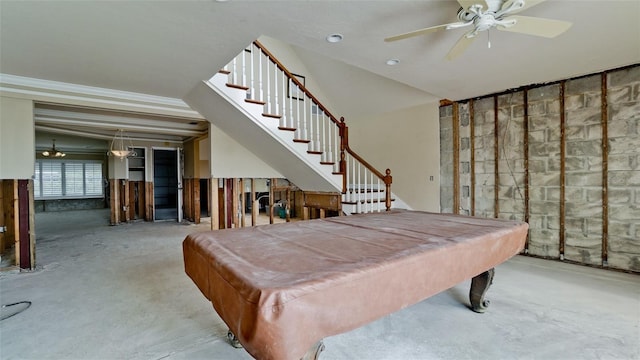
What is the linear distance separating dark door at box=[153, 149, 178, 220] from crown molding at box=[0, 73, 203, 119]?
4638 mm

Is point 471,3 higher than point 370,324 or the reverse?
higher

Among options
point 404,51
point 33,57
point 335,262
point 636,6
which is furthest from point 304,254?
point 33,57

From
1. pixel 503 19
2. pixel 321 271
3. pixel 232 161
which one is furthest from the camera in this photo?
pixel 232 161

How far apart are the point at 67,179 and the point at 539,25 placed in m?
14.1

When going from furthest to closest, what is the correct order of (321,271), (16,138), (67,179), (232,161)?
1. (67,179)
2. (232,161)
3. (16,138)
4. (321,271)

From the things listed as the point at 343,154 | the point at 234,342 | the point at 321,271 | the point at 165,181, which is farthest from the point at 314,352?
the point at 165,181

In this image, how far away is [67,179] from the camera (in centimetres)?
1077

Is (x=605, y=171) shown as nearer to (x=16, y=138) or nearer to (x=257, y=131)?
(x=257, y=131)

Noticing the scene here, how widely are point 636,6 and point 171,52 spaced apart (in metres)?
4.13

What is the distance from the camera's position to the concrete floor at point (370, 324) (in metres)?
1.96

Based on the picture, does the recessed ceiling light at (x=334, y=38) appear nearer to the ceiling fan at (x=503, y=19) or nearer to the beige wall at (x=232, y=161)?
the ceiling fan at (x=503, y=19)

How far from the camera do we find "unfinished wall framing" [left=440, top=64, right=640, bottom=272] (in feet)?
11.6

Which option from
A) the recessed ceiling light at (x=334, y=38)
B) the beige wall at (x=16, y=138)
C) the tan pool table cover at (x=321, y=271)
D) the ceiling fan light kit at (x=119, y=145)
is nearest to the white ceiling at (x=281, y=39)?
the recessed ceiling light at (x=334, y=38)

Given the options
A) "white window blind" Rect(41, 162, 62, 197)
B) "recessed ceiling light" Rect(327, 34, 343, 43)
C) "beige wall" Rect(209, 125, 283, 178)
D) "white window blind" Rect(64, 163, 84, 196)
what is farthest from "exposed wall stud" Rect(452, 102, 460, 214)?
"white window blind" Rect(41, 162, 62, 197)
